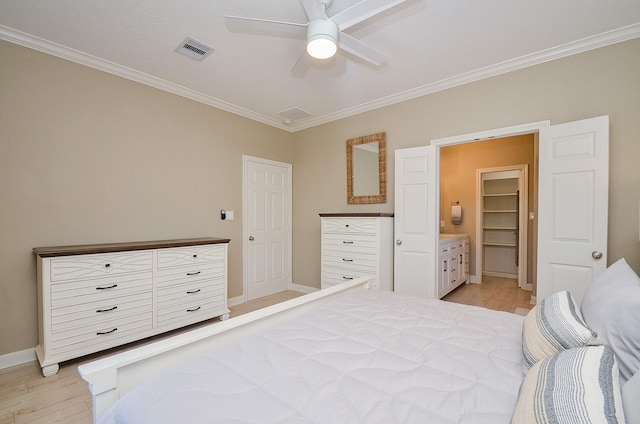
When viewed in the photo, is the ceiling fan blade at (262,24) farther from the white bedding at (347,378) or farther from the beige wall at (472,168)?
the beige wall at (472,168)

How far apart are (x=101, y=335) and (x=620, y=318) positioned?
3.32 m

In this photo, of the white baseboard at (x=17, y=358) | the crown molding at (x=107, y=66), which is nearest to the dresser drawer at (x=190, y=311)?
the white baseboard at (x=17, y=358)

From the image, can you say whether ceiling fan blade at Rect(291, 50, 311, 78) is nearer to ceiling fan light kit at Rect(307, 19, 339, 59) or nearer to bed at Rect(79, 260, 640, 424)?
ceiling fan light kit at Rect(307, 19, 339, 59)

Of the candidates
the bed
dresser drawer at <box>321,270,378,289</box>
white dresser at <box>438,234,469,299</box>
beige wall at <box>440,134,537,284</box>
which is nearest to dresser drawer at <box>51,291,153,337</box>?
the bed

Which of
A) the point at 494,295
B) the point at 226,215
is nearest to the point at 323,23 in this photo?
the point at 226,215

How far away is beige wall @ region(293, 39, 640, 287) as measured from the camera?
7.88ft

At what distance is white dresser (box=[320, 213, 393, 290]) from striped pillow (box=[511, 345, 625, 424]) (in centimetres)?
257

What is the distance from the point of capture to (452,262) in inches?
168

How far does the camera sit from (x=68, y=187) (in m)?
2.64

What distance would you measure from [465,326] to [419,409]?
0.80 metres

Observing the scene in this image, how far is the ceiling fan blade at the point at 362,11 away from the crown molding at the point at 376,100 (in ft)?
5.95

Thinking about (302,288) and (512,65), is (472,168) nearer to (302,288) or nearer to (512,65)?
(512,65)

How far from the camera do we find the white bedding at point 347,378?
86 cm

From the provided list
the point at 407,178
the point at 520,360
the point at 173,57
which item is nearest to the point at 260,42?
the point at 173,57
